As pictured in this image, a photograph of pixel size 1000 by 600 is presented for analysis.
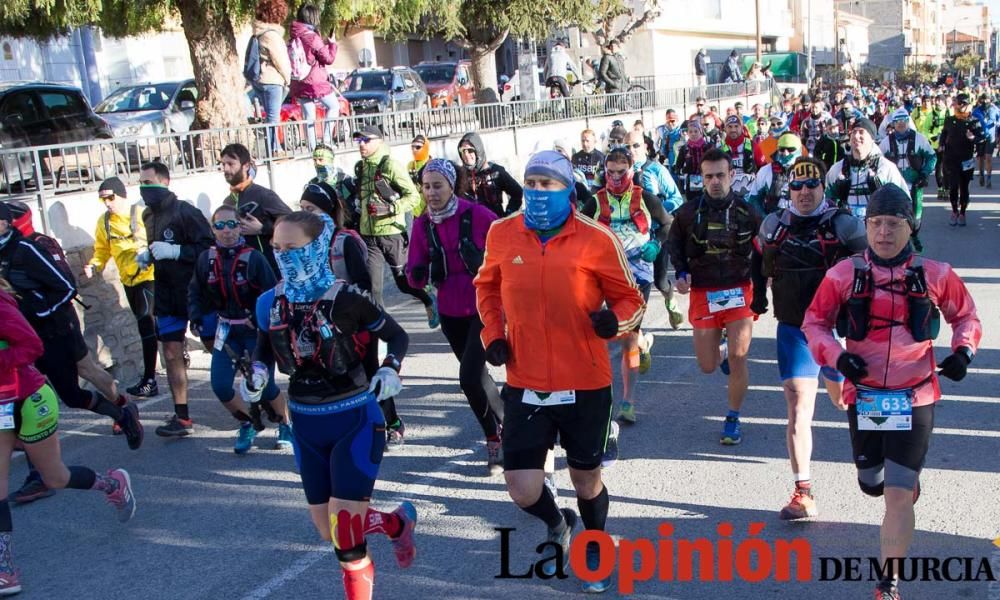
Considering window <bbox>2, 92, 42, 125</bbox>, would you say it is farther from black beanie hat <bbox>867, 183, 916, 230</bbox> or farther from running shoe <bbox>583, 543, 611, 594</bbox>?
black beanie hat <bbox>867, 183, 916, 230</bbox>

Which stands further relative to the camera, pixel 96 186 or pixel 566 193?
pixel 96 186

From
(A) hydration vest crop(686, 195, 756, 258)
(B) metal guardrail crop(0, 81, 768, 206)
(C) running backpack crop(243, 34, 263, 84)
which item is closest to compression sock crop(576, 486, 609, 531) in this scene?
(A) hydration vest crop(686, 195, 756, 258)

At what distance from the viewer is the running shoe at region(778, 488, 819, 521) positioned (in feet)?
17.4

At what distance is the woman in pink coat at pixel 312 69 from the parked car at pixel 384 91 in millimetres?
6150

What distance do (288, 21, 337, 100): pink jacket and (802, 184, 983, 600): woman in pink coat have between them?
35.8 ft

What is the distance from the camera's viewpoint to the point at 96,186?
10055mm

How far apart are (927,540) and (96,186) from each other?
27.5 feet

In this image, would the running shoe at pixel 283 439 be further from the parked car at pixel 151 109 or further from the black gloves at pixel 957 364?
the parked car at pixel 151 109

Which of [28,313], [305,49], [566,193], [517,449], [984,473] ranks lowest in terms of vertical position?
[984,473]

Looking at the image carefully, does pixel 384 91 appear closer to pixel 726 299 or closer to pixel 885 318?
pixel 726 299

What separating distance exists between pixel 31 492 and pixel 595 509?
4.03m

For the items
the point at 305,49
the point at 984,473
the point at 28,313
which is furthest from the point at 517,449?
the point at 305,49

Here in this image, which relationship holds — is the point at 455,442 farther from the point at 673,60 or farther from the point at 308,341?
the point at 673,60

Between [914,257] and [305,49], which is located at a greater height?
[305,49]
